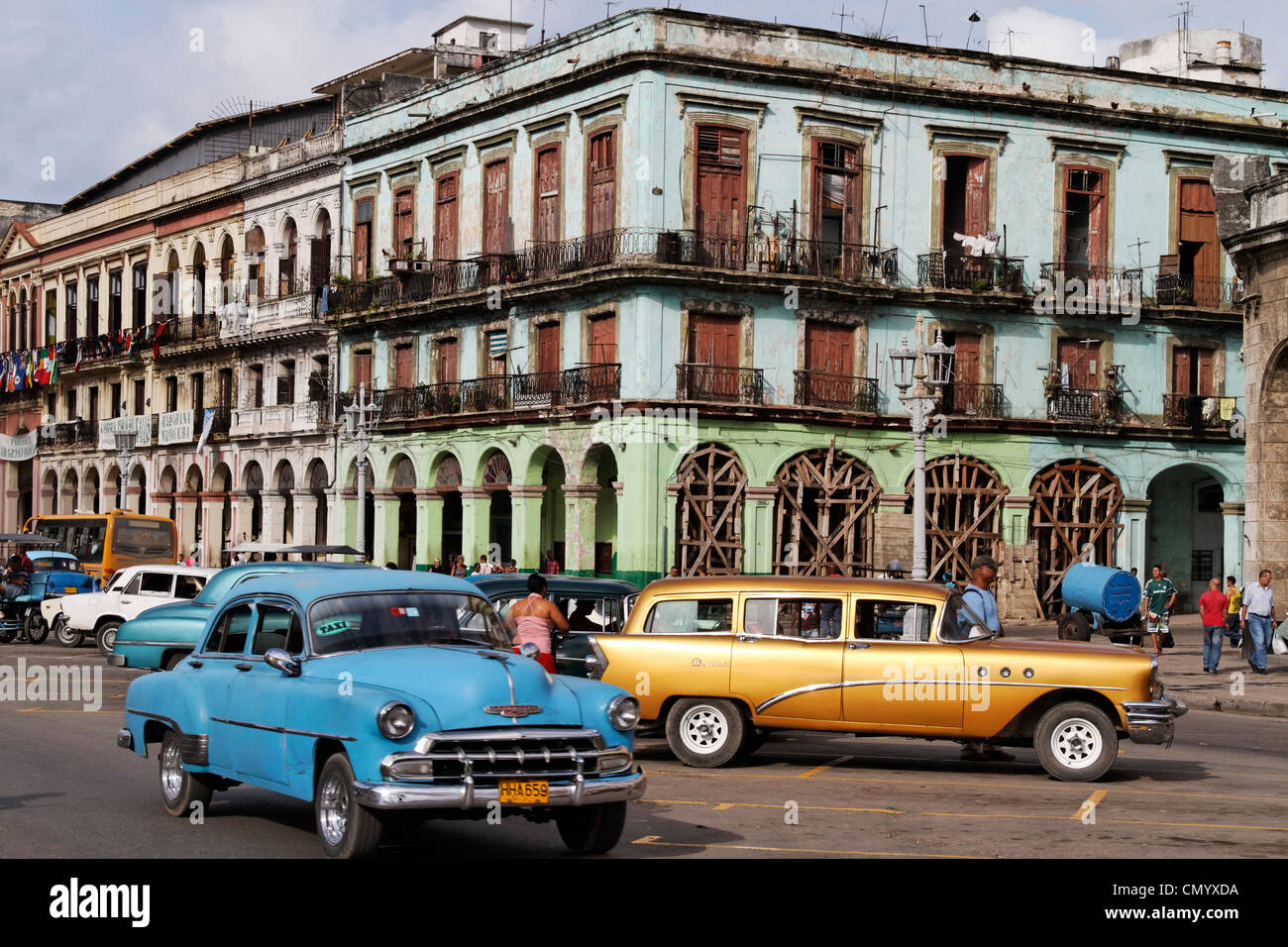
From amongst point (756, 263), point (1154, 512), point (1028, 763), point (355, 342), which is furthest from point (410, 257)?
point (1028, 763)

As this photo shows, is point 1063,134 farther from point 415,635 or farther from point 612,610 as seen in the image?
point 415,635

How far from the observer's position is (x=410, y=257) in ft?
151

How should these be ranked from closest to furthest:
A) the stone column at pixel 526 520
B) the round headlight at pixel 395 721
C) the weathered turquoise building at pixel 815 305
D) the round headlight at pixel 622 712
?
1. the round headlight at pixel 395 721
2. the round headlight at pixel 622 712
3. the weathered turquoise building at pixel 815 305
4. the stone column at pixel 526 520

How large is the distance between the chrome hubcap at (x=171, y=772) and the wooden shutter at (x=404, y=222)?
35.1 m

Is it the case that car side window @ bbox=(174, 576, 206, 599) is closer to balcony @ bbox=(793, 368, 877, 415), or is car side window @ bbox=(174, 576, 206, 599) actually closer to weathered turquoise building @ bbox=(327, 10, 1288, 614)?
weathered turquoise building @ bbox=(327, 10, 1288, 614)

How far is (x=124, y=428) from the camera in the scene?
6103 centimetres

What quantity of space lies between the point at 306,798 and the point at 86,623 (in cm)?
2191

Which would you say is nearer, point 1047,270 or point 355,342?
point 1047,270

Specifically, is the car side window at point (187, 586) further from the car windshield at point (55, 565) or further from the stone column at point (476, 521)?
the stone column at point (476, 521)

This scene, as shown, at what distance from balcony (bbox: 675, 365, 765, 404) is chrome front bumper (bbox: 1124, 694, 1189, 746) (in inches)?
946

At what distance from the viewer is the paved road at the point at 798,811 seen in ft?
34.7

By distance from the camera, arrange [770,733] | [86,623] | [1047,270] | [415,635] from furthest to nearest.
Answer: [1047,270], [86,623], [770,733], [415,635]

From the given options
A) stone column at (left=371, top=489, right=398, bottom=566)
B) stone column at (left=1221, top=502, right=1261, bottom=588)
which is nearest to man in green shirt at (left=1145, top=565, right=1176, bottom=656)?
stone column at (left=1221, top=502, right=1261, bottom=588)

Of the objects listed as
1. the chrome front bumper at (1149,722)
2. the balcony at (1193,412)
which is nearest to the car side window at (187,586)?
the chrome front bumper at (1149,722)
